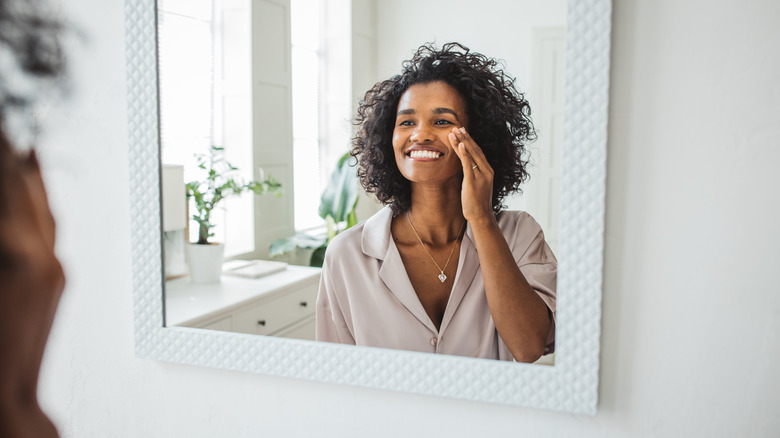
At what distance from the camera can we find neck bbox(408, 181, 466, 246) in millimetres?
901

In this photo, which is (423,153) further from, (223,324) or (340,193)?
(223,324)

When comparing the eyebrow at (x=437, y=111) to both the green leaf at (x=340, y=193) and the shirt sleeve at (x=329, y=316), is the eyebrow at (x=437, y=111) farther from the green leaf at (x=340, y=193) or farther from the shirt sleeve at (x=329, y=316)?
the shirt sleeve at (x=329, y=316)

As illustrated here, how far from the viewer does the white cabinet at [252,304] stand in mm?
960

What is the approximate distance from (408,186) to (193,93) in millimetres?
379

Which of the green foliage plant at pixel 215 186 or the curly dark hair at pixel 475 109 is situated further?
the green foliage plant at pixel 215 186

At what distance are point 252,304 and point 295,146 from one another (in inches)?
10.5

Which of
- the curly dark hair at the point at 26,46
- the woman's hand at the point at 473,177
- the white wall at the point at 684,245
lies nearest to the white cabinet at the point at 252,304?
the white wall at the point at 684,245

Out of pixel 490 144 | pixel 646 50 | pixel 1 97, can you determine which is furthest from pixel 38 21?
pixel 646 50

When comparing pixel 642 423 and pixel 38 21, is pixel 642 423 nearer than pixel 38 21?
No

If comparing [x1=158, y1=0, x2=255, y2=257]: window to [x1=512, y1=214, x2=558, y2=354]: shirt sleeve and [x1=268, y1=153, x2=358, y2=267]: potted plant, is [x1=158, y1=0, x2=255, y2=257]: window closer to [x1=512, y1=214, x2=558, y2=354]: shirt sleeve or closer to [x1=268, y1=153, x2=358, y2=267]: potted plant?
[x1=268, y1=153, x2=358, y2=267]: potted plant

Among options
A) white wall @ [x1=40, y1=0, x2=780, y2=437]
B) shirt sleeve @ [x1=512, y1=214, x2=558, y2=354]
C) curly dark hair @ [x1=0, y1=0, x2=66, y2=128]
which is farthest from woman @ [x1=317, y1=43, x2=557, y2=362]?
curly dark hair @ [x1=0, y1=0, x2=66, y2=128]

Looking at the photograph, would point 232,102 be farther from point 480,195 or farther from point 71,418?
point 71,418

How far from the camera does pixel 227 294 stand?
999mm

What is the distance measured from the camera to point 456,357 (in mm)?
897
